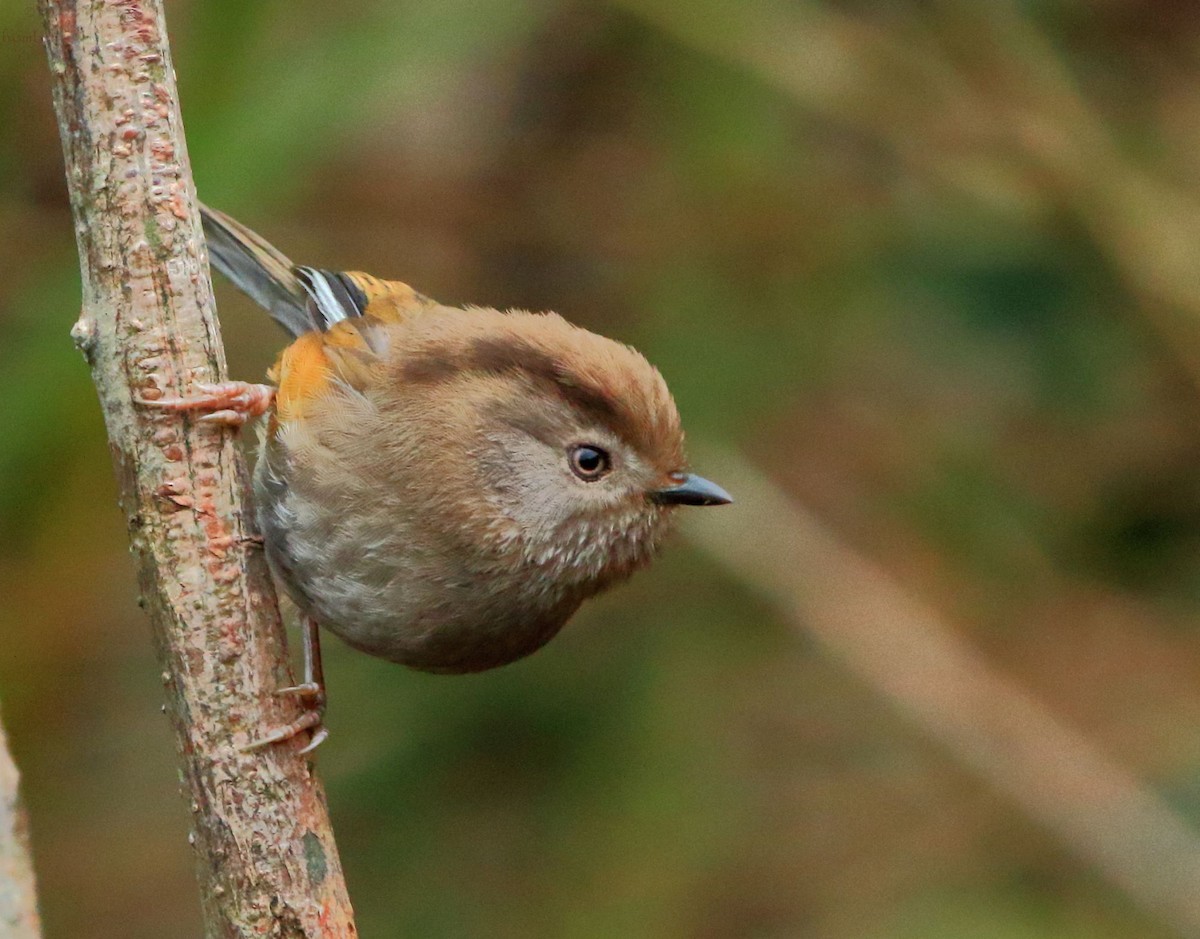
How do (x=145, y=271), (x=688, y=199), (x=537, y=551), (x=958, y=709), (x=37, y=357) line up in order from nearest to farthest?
(x=145, y=271)
(x=537, y=551)
(x=37, y=357)
(x=958, y=709)
(x=688, y=199)

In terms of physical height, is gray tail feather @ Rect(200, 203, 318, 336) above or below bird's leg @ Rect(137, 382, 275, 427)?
above

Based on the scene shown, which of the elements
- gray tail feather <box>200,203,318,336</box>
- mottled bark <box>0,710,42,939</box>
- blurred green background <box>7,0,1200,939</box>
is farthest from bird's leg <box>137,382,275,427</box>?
blurred green background <box>7,0,1200,939</box>

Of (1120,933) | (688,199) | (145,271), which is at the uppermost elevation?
(688,199)

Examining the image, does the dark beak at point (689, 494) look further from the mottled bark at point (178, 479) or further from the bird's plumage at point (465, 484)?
the mottled bark at point (178, 479)

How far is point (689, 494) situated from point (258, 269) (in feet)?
5.01

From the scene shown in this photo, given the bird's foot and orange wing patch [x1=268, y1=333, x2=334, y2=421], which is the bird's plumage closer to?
orange wing patch [x1=268, y1=333, x2=334, y2=421]

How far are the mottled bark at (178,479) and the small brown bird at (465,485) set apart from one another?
0.64 metres

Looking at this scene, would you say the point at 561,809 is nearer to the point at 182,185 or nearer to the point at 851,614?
the point at 851,614

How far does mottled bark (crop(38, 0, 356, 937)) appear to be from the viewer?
3.11m

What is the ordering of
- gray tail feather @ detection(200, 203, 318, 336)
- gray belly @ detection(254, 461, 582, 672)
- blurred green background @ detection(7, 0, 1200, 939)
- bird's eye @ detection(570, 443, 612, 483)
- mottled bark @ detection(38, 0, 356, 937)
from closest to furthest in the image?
mottled bark @ detection(38, 0, 356, 937) < gray belly @ detection(254, 461, 582, 672) < bird's eye @ detection(570, 443, 612, 483) < gray tail feather @ detection(200, 203, 318, 336) < blurred green background @ detection(7, 0, 1200, 939)

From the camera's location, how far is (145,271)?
10.4 feet

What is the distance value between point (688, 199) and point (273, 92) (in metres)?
2.39

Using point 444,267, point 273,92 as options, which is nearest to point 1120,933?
point 444,267

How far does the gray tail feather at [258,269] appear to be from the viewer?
15.5ft
